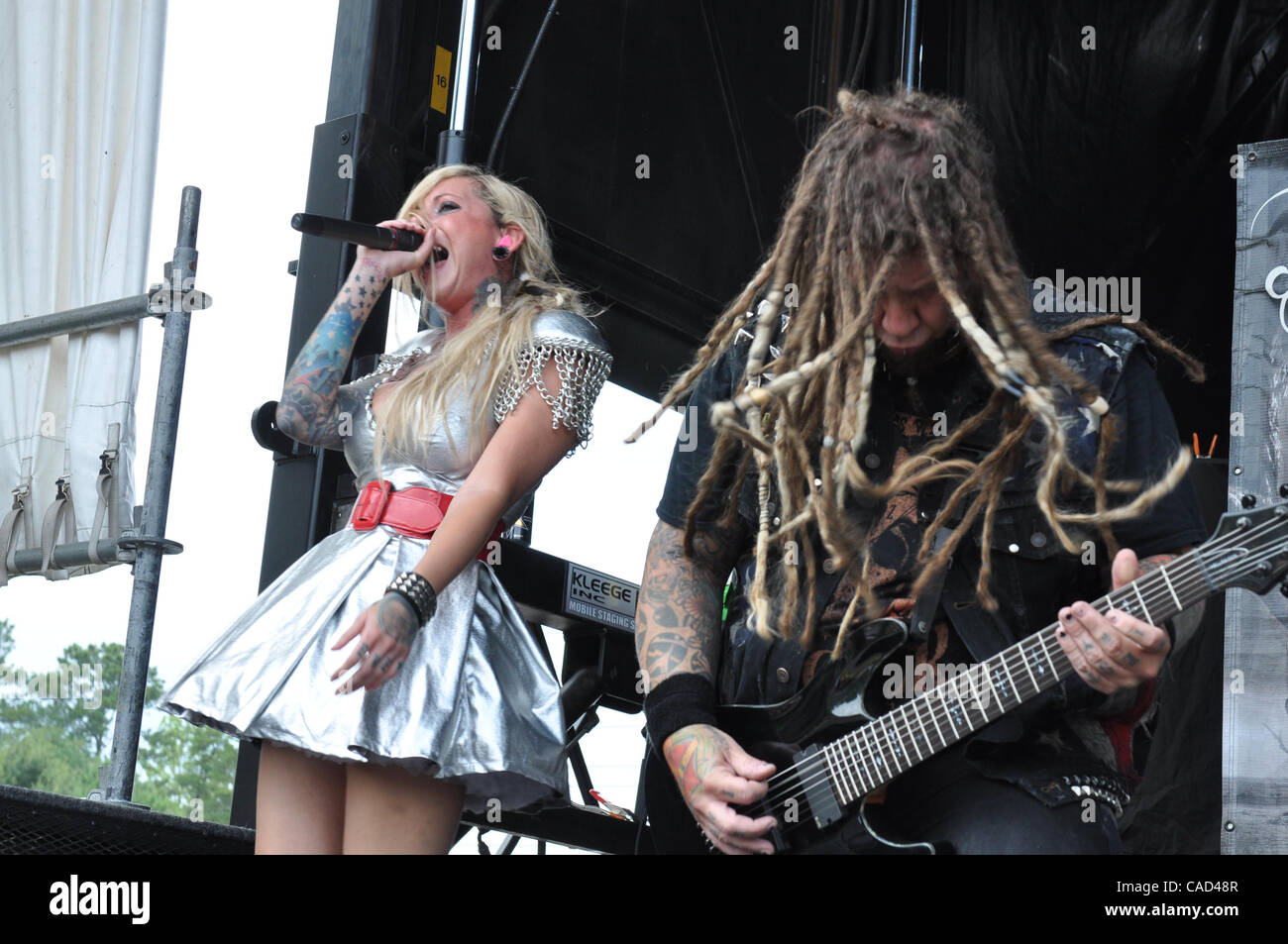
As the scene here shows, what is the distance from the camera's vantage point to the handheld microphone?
2604 millimetres

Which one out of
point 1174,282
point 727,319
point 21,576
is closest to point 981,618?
point 727,319

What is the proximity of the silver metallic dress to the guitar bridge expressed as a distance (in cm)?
59

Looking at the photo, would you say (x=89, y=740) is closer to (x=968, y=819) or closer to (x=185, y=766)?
(x=968, y=819)

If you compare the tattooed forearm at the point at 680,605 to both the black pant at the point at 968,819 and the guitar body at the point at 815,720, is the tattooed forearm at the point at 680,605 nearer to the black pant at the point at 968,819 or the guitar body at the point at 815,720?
the guitar body at the point at 815,720

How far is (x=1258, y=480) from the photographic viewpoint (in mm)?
2787

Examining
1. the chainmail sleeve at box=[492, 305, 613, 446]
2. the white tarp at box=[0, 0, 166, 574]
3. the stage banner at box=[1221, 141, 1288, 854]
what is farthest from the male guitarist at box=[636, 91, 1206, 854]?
the white tarp at box=[0, 0, 166, 574]

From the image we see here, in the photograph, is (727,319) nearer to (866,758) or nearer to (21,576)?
(866,758)

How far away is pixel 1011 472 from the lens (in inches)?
73.0

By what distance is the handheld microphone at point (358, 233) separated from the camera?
2.60 m

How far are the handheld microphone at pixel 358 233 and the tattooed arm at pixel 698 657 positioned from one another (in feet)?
2.83

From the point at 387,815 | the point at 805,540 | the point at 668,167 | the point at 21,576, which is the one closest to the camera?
the point at 805,540

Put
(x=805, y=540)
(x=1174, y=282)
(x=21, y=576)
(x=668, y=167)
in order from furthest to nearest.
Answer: (x=1174, y=282), (x=668, y=167), (x=21, y=576), (x=805, y=540)

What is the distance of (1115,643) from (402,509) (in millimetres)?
1258

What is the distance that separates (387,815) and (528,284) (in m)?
1.04
